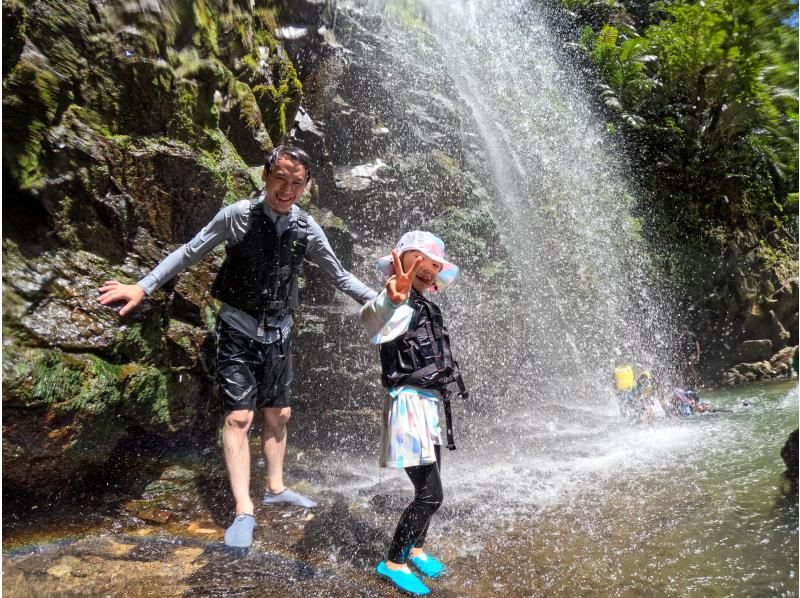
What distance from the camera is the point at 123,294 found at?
9.34 feet

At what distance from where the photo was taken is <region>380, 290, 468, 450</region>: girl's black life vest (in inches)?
103

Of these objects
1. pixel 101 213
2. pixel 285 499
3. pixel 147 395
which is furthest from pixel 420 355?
pixel 101 213

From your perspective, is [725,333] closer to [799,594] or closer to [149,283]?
[799,594]

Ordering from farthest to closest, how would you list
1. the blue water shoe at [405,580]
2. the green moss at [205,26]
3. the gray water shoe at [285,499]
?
the green moss at [205,26] < the gray water shoe at [285,499] < the blue water shoe at [405,580]

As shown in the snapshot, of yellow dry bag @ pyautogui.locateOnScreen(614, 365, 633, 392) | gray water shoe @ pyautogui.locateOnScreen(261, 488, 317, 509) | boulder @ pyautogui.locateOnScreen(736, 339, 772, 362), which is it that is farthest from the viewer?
boulder @ pyautogui.locateOnScreen(736, 339, 772, 362)

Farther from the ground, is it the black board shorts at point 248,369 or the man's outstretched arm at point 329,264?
the man's outstretched arm at point 329,264

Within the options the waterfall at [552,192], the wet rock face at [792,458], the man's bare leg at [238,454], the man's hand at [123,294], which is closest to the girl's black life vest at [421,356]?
the man's bare leg at [238,454]

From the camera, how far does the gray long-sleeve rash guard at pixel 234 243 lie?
2.92 m

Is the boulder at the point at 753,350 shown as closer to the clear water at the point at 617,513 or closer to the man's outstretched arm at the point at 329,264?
the clear water at the point at 617,513

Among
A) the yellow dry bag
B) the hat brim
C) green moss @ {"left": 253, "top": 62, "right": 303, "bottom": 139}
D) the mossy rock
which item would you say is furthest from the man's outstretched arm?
the yellow dry bag

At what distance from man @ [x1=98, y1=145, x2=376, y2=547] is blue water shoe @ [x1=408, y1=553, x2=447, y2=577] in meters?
0.97

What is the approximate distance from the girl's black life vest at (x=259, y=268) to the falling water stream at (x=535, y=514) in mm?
1433

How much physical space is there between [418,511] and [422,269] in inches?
50.2

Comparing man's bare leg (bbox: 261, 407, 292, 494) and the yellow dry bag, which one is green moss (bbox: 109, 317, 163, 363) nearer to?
man's bare leg (bbox: 261, 407, 292, 494)
